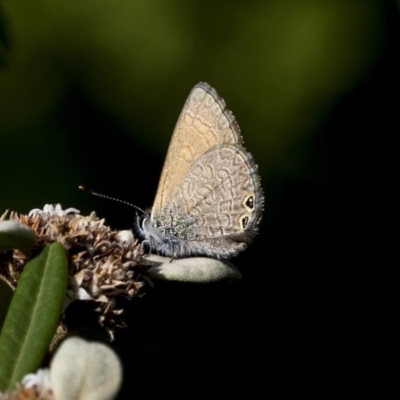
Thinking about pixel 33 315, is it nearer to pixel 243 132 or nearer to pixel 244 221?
pixel 244 221

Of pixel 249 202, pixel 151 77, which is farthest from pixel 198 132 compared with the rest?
pixel 151 77

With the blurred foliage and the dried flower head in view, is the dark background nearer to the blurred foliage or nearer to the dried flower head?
the blurred foliage

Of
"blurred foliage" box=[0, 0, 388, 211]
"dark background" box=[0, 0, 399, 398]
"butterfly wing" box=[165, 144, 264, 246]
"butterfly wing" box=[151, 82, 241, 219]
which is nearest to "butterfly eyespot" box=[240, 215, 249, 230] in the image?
"butterfly wing" box=[165, 144, 264, 246]

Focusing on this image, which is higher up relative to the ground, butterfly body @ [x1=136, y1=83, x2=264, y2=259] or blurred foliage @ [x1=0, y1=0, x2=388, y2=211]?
blurred foliage @ [x1=0, y1=0, x2=388, y2=211]

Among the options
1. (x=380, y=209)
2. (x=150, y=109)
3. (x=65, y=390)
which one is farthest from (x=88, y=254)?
(x=380, y=209)

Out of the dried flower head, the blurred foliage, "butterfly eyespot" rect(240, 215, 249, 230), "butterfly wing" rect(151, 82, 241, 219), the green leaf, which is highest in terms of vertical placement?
the blurred foliage

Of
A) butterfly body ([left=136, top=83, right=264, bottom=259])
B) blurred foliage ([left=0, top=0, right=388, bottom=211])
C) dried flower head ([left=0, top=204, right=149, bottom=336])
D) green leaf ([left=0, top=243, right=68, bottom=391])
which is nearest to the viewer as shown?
green leaf ([left=0, top=243, right=68, bottom=391])
